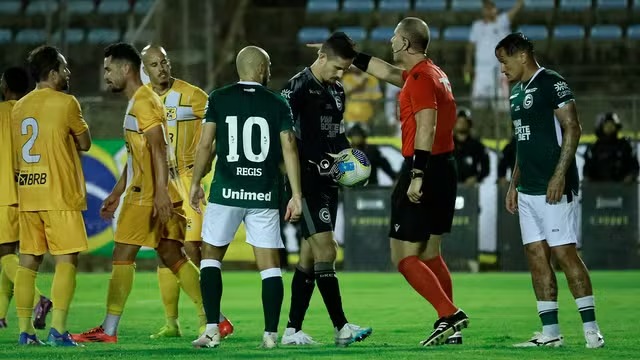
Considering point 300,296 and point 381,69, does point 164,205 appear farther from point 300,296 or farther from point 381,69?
point 381,69

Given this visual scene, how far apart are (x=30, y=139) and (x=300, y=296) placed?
7.74ft

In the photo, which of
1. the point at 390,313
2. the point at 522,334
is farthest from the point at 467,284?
the point at 522,334

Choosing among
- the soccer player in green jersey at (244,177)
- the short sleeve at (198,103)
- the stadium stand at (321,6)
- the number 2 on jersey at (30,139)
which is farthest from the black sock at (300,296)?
the stadium stand at (321,6)

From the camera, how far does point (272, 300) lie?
9.26 metres

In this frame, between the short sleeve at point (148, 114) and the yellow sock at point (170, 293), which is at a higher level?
the short sleeve at point (148, 114)

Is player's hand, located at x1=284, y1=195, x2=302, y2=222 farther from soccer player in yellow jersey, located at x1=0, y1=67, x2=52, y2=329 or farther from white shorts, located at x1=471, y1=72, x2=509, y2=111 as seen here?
white shorts, located at x1=471, y1=72, x2=509, y2=111

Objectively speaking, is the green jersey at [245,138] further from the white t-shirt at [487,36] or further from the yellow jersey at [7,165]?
the white t-shirt at [487,36]

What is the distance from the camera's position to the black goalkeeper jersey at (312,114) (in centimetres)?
992

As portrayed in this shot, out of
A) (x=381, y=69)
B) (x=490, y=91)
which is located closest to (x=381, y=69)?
(x=381, y=69)

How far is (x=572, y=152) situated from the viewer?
954 cm

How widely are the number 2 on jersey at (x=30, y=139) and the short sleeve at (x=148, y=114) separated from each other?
77 cm

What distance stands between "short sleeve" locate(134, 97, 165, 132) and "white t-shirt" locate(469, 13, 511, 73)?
15.4 metres

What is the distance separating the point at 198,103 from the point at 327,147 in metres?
1.65

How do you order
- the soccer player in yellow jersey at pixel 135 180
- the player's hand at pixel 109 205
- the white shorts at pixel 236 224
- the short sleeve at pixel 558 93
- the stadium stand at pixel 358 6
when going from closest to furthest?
the white shorts at pixel 236 224, the short sleeve at pixel 558 93, the soccer player in yellow jersey at pixel 135 180, the player's hand at pixel 109 205, the stadium stand at pixel 358 6
